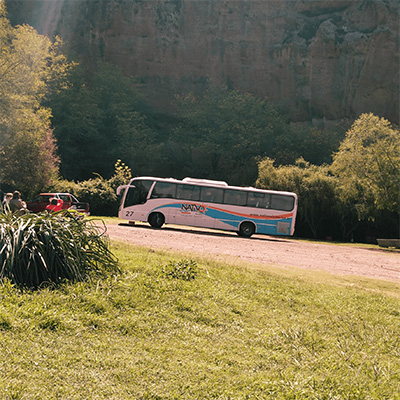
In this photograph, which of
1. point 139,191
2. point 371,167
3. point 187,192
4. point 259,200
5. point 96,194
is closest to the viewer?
point 139,191

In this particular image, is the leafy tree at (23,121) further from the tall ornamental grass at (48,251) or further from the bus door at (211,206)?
the tall ornamental grass at (48,251)

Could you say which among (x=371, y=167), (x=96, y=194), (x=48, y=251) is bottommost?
(x=48, y=251)

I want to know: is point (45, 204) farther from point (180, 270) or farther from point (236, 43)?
point (236, 43)

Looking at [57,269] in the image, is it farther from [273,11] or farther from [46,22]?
[46,22]

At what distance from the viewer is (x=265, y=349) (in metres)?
6.13

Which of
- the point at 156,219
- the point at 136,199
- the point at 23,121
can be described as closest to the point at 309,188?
the point at 156,219

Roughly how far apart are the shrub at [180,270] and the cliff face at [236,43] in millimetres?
51654

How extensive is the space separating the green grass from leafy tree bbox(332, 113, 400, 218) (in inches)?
807

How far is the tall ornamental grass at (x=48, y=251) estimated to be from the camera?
7129 millimetres

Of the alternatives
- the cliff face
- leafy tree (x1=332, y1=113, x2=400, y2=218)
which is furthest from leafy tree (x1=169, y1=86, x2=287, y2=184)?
leafy tree (x1=332, y1=113, x2=400, y2=218)

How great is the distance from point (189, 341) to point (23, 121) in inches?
1394

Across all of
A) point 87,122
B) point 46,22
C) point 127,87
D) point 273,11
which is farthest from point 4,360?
point 46,22

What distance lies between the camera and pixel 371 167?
29.1 meters

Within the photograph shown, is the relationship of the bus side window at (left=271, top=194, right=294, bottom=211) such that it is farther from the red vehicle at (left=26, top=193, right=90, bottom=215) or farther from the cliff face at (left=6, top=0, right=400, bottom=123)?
the cliff face at (left=6, top=0, right=400, bottom=123)
